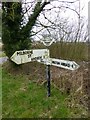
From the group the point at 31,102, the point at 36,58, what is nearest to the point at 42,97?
the point at 31,102

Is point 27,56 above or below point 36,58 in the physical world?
above

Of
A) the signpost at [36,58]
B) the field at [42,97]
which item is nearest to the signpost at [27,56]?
the signpost at [36,58]

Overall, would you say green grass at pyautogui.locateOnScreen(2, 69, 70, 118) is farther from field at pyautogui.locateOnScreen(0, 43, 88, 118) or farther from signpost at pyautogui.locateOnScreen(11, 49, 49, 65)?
signpost at pyautogui.locateOnScreen(11, 49, 49, 65)

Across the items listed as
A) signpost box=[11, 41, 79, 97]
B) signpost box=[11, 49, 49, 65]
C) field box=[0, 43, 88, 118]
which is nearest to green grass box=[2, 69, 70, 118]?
field box=[0, 43, 88, 118]

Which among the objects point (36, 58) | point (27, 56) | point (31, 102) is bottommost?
point (31, 102)

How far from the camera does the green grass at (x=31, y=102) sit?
5.89m

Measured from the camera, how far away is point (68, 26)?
39.4 feet

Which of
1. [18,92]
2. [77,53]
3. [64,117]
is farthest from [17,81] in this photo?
[77,53]

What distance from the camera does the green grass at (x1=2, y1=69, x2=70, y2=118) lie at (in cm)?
589

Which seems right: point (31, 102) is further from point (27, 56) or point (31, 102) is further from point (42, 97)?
point (27, 56)

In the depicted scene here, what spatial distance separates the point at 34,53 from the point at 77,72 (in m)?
2.01

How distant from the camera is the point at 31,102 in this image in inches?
257

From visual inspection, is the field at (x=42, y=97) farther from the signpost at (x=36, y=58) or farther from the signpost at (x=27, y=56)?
the signpost at (x=27, y=56)

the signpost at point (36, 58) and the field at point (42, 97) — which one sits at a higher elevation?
the signpost at point (36, 58)
